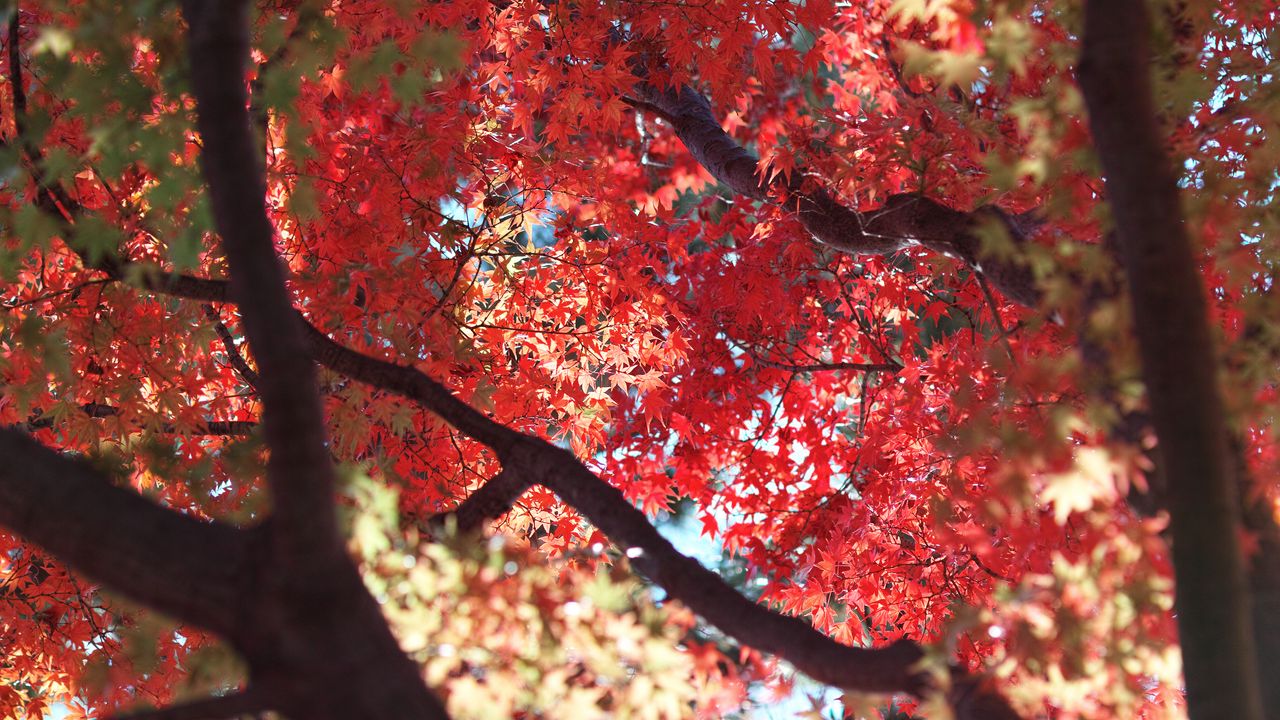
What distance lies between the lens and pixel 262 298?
1646mm

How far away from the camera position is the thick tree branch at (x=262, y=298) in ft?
5.30

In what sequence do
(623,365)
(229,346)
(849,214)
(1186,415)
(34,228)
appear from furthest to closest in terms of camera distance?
(623,365) < (849,214) < (229,346) < (34,228) < (1186,415)

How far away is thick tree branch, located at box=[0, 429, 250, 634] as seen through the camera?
5.50 feet

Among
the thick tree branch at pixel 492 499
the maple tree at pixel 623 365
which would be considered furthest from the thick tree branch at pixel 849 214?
the thick tree branch at pixel 492 499

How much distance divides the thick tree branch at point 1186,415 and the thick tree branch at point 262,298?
4.81 ft

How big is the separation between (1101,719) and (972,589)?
2669mm

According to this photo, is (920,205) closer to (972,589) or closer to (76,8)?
(972,589)

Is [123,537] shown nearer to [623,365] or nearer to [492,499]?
[492,499]

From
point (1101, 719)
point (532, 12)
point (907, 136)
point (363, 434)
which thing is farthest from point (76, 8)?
point (1101, 719)

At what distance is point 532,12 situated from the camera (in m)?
4.49

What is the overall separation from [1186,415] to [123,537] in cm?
190

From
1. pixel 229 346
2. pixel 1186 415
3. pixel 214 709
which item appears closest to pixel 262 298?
pixel 214 709

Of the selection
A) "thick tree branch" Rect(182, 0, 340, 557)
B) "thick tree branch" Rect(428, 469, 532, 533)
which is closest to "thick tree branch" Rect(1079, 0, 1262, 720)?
"thick tree branch" Rect(182, 0, 340, 557)

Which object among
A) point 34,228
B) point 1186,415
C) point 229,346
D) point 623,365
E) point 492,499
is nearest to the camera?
point 1186,415
